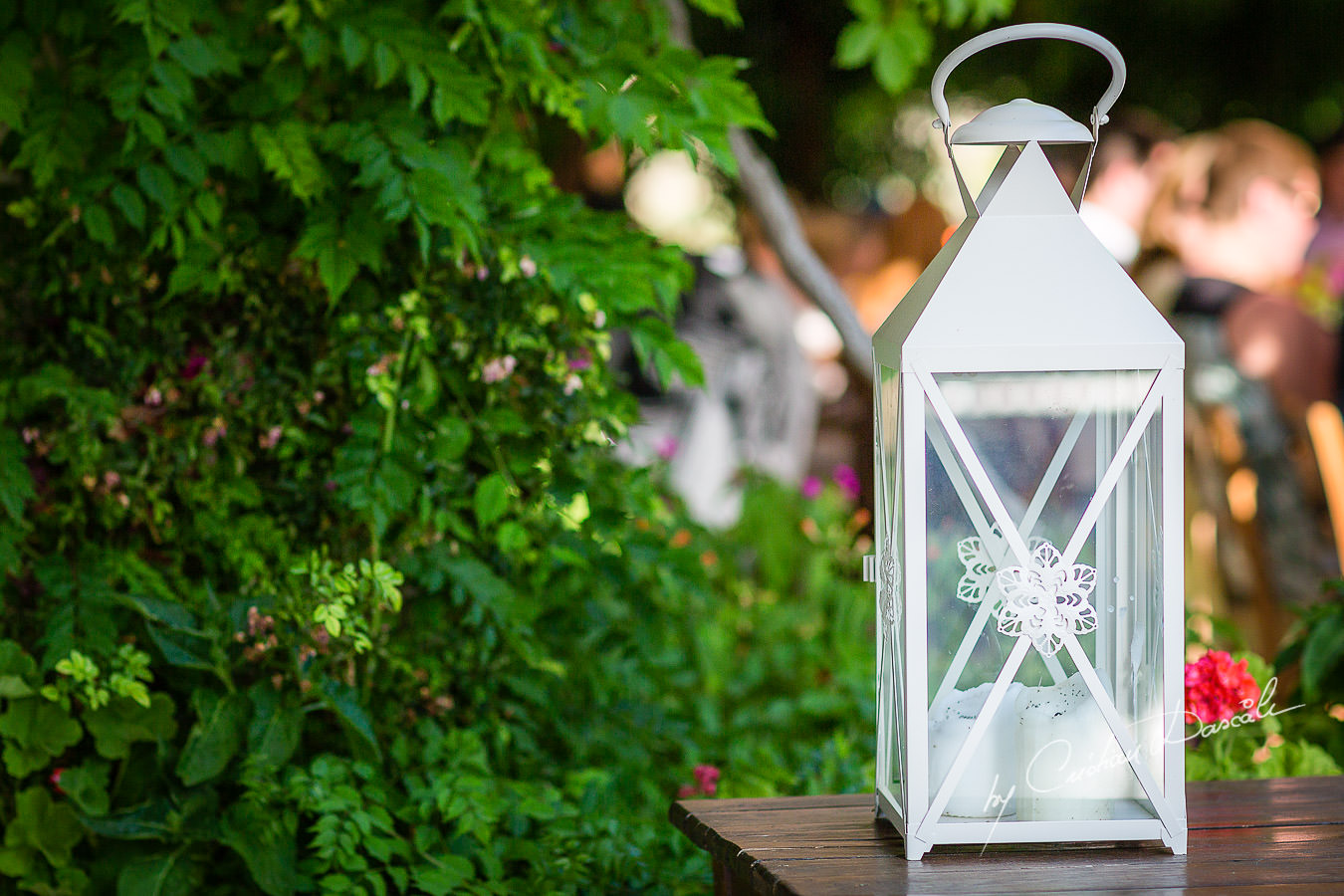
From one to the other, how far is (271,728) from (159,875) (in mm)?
265

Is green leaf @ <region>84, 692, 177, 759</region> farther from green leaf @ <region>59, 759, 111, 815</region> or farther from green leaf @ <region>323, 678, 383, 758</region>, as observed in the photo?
green leaf @ <region>323, 678, 383, 758</region>

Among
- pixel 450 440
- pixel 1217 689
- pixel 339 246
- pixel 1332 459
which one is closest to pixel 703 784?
pixel 450 440

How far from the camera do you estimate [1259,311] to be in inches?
170

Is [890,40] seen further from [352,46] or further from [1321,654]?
[1321,654]

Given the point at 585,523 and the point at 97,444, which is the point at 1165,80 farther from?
the point at 97,444

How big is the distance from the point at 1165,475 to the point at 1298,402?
3575 mm

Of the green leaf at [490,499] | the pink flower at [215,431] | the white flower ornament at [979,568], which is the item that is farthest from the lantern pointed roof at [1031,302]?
the pink flower at [215,431]

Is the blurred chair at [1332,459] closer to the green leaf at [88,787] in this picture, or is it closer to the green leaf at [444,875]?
the green leaf at [444,875]

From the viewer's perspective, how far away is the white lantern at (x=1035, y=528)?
1159mm

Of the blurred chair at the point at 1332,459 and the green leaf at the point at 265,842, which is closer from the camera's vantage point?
the green leaf at the point at 265,842

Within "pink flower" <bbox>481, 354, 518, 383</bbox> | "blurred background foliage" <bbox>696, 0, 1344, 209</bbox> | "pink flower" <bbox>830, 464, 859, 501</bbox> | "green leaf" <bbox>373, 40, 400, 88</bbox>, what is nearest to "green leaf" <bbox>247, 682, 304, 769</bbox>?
"pink flower" <bbox>481, 354, 518, 383</bbox>

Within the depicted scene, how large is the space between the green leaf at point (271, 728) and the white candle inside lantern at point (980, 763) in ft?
3.29

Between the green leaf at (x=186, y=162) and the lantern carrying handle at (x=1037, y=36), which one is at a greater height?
the green leaf at (x=186, y=162)

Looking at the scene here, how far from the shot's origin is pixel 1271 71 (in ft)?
19.6
